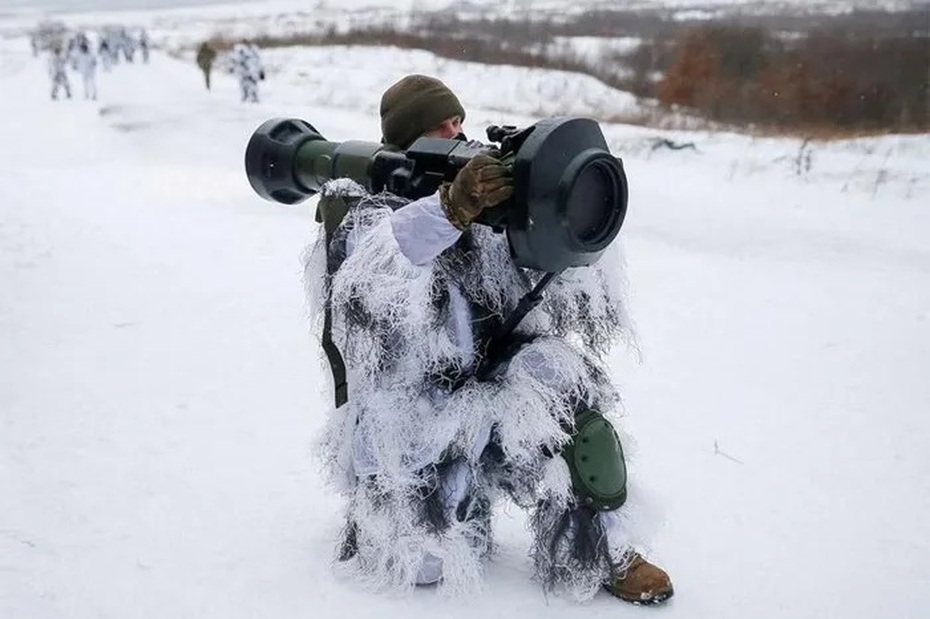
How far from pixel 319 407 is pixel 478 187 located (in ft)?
6.59

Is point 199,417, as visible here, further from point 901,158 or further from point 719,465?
point 901,158

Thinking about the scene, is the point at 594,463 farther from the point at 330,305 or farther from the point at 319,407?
the point at 319,407

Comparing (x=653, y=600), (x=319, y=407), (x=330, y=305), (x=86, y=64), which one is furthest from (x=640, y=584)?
(x=86, y=64)

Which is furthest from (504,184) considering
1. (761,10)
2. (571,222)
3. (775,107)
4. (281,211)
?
(761,10)

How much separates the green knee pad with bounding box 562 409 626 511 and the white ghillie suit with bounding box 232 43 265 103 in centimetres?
1625

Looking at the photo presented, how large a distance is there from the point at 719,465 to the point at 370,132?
10.6 metres

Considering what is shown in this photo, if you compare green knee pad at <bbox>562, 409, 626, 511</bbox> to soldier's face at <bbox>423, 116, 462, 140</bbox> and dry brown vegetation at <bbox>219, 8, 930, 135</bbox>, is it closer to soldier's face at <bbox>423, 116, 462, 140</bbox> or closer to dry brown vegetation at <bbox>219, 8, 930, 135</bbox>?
soldier's face at <bbox>423, 116, 462, 140</bbox>

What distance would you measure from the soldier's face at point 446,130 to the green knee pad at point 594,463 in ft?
2.31

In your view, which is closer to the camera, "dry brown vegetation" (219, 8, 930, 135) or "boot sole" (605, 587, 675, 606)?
"boot sole" (605, 587, 675, 606)

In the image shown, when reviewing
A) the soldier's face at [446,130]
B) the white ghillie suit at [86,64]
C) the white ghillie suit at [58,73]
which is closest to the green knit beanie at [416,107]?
the soldier's face at [446,130]

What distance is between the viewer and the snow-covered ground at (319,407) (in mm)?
2340

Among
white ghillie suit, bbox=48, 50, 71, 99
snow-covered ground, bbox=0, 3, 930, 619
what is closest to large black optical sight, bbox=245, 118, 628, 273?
snow-covered ground, bbox=0, 3, 930, 619

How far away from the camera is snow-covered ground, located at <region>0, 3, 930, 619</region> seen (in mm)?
2340

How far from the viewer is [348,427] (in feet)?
7.56
